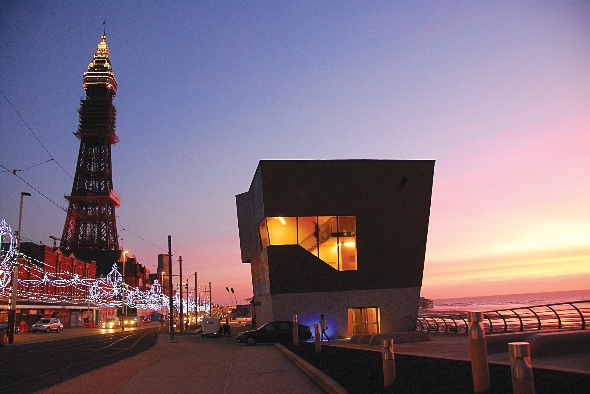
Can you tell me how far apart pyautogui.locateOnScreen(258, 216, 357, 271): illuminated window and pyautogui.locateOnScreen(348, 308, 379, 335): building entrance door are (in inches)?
119

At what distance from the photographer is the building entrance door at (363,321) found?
36.8m

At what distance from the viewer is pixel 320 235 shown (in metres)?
37.3

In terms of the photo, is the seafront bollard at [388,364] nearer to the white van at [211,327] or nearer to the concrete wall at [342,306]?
the concrete wall at [342,306]

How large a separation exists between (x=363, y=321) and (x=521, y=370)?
105ft

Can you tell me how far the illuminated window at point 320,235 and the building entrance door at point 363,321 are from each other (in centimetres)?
302

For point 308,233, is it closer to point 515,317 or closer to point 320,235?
point 320,235

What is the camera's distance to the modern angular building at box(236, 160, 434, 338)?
3584 centimetres

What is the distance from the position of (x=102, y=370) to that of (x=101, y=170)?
132 meters

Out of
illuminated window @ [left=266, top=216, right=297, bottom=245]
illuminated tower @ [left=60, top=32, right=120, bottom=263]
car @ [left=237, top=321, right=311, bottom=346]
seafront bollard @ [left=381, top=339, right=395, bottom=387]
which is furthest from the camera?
illuminated tower @ [left=60, top=32, right=120, bottom=263]

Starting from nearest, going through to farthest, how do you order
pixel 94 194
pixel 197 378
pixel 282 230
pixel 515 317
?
pixel 197 378
pixel 515 317
pixel 282 230
pixel 94 194

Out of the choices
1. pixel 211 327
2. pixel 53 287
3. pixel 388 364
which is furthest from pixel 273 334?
pixel 53 287

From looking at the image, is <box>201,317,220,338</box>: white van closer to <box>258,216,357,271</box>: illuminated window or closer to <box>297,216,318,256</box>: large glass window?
<box>258,216,357,271</box>: illuminated window

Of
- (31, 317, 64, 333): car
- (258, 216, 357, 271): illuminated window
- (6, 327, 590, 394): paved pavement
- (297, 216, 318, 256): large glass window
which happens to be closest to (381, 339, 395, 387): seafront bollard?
(6, 327, 590, 394): paved pavement

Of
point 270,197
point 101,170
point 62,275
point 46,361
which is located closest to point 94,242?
point 101,170
